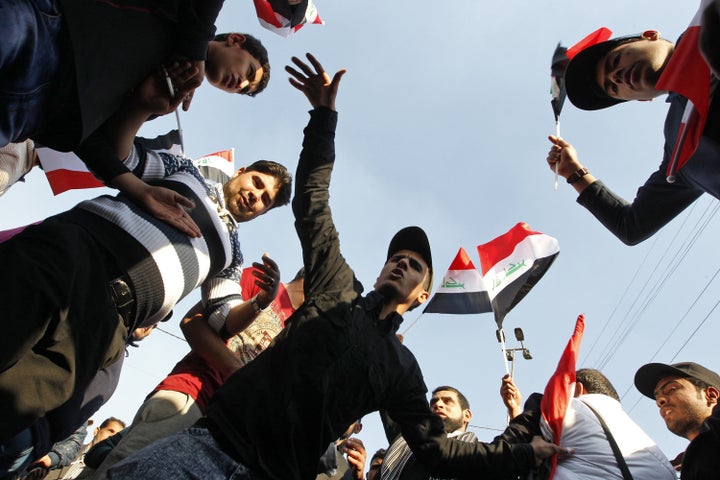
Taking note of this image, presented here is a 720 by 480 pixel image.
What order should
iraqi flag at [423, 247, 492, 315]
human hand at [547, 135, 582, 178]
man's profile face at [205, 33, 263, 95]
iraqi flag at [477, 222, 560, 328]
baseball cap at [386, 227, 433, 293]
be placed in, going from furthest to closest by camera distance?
iraqi flag at [423, 247, 492, 315] → iraqi flag at [477, 222, 560, 328] → human hand at [547, 135, 582, 178] → baseball cap at [386, 227, 433, 293] → man's profile face at [205, 33, 263, 95]

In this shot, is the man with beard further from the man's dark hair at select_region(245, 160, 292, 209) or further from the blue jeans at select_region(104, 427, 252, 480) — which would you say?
the man's dark hair at select_region(245, 160, 292, 209)

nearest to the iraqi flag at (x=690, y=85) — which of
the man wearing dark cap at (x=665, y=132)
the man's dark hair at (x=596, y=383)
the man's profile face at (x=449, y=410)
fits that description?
the man wearing dark cap at (x=665, y=132)

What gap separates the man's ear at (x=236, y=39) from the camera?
268 cm

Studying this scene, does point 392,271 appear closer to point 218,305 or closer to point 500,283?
point 218,305

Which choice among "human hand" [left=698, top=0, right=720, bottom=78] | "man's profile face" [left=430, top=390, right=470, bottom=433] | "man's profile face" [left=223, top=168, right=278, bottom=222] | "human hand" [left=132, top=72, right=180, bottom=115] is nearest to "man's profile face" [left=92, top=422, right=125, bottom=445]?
"man's profile face" [left=430, top=390, right=470, bottom=433]

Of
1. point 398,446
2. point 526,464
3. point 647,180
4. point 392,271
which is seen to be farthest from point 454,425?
point 647,180

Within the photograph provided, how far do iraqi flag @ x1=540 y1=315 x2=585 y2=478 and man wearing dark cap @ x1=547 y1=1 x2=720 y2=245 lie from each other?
2.89ft

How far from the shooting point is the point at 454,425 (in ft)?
14.5

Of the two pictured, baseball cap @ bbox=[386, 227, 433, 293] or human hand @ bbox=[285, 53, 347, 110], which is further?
baseball cap @ bbox=[386, 227, 433, 293]

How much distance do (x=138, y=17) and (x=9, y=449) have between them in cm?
146

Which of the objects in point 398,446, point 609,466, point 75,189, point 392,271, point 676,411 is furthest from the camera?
point 75,189

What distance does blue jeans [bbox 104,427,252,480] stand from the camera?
1667mm

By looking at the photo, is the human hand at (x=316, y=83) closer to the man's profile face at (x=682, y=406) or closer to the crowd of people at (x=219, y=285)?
the crowd of people at (x=219, y=285)

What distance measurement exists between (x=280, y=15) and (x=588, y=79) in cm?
301
